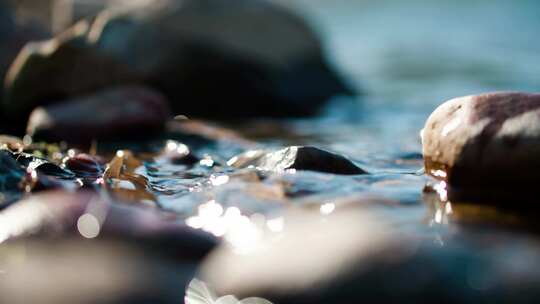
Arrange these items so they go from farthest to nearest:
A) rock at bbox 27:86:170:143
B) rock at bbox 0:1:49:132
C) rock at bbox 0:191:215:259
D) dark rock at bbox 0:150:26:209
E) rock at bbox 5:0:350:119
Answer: rock at bbox 0:1:49:132
rock at bbox 5:0:350:119
rock at bbox 27:86:170:143
dark rock at bbox 0:150:26:209
rock at bbox 0:191:215:259

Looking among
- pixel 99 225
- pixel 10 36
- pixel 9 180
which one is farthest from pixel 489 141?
pixel 10 36

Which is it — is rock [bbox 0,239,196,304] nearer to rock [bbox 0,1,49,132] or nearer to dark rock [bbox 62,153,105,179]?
dark rock [bbox 62,153,105,179]

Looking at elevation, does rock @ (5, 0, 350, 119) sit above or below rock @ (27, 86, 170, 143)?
above

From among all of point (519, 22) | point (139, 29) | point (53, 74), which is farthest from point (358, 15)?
point (53, 74)

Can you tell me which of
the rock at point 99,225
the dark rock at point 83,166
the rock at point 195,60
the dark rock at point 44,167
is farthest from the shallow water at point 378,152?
the rock at point 195,60

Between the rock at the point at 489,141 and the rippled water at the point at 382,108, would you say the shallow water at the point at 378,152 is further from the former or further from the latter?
the rock at the point at 489,141

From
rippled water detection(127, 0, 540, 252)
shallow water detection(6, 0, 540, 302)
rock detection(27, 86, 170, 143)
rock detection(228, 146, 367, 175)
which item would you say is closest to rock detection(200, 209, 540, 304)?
shallow water detection(6, 0, 540, 302)

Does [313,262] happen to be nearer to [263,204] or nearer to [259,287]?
[259,287]
